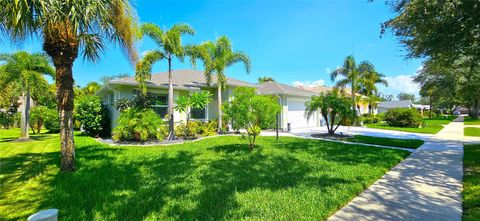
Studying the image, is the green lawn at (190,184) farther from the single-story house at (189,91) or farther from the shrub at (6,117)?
the shrub at (6,117)

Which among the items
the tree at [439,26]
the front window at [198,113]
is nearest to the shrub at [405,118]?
the tree at [439,26]

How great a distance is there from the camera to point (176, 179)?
6195mm

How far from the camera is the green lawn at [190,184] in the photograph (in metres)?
4.31

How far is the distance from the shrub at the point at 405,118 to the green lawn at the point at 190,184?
19.7m

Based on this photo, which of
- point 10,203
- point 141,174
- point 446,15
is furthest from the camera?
point 446,15

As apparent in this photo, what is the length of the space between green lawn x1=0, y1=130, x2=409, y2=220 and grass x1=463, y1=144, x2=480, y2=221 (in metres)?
1.73

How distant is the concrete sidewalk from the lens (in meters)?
4.19

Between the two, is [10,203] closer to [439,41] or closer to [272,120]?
[272,120]

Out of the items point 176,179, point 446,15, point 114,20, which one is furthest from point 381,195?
point 114,20

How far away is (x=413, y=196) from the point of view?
5.08 meters

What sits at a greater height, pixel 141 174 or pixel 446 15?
pixel 446 15

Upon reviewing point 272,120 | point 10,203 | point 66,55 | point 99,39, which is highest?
point 99,39

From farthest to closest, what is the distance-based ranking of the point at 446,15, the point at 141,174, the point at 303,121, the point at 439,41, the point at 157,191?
the point at 303,121 < the point at 439,41 < the point at 446,15 < the point at 141,174 < the point at 157,191

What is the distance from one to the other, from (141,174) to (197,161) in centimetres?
202
